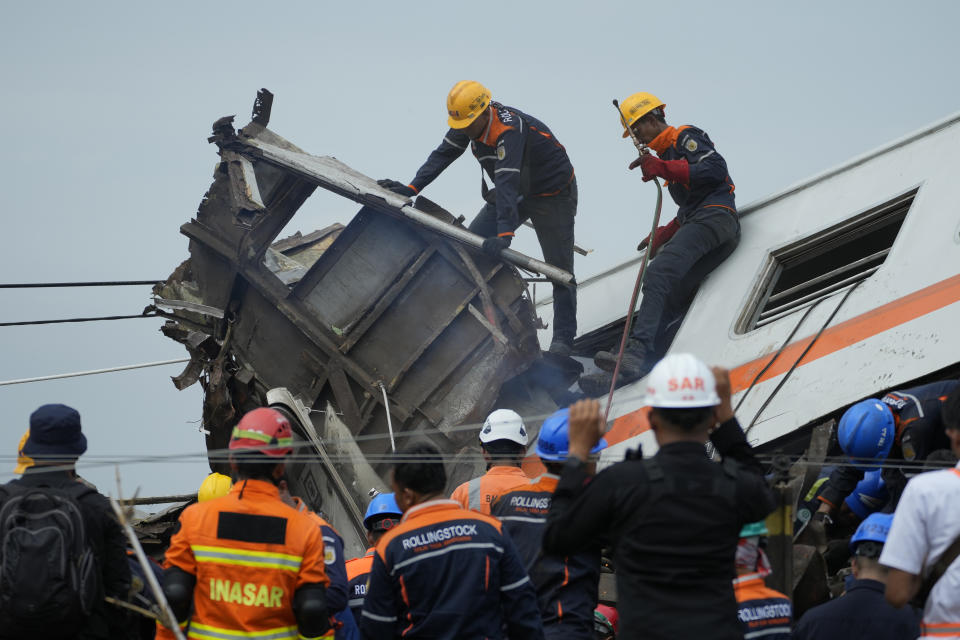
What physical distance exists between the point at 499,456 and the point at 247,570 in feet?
5.27

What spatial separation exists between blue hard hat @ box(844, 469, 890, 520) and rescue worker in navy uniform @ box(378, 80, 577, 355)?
2.69 m

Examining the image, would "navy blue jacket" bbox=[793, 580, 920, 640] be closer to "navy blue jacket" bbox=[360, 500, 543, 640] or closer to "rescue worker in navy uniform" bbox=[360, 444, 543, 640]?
"rescue worker in navy uniform" bbox=[360, 444, 543, 640]

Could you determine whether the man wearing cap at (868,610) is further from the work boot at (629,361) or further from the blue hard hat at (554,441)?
the work boot at (629,361)

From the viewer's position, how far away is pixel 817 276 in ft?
28.9

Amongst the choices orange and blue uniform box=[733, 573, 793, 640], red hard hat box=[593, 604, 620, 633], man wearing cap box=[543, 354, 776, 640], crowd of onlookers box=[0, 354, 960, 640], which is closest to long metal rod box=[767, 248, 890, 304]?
crowd of onlookers box=[0, 354, 960, 640]

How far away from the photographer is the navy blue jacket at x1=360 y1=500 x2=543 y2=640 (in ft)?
11.8

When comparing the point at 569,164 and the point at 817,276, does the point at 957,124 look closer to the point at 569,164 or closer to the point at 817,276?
the point at 817,276

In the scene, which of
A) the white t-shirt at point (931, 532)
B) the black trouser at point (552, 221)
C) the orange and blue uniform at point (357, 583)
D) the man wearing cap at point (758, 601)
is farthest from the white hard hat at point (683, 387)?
the black trouser at point (552, 221)

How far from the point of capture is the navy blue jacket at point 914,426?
550 centimetres

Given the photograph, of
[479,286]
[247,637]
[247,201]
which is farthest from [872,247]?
[247,637]

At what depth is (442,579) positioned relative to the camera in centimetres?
361

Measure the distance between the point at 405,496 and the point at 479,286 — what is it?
13.1ft

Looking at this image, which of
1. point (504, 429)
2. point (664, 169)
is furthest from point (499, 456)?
point (664, 169)

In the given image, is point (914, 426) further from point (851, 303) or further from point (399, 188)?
point (399, 188)
